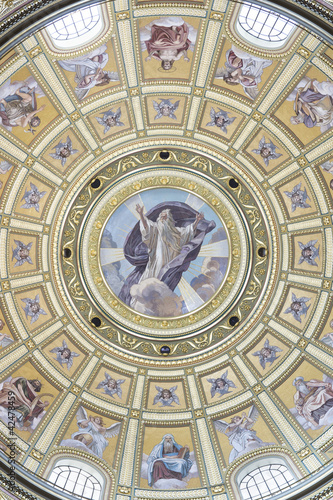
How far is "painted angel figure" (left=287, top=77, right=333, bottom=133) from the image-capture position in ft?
73.5

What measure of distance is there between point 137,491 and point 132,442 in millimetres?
1947

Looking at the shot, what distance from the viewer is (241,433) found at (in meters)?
25.1

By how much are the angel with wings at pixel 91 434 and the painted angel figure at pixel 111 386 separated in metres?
1.12

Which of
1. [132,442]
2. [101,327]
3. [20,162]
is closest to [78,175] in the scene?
[20,162]

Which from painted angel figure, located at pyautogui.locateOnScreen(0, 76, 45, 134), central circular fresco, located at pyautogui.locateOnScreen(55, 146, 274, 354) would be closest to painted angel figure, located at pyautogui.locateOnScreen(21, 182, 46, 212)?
central circular fresco, located at pyautogui.locateOnScreen(55, 146, 274, 354)

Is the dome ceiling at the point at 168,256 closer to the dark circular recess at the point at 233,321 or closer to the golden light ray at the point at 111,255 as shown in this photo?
the golden light ray at the point at 111,255

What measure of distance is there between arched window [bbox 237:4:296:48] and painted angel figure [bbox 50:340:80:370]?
44.1 feet

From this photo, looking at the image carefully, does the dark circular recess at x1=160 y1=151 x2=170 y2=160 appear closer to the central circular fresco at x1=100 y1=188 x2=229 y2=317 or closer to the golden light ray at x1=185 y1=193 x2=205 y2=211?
the central circular fresco at x1=100 y1=188 x2=229 y2=317

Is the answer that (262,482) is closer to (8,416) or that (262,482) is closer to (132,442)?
(132,442)

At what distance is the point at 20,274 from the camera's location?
24.9 m

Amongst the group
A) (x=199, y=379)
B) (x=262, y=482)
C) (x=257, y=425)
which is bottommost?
(x=262, y=482)

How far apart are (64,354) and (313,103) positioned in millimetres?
13330

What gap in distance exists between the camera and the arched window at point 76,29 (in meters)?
21.9

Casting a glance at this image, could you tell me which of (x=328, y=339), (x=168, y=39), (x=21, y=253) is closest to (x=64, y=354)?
(x=21, y=253)
